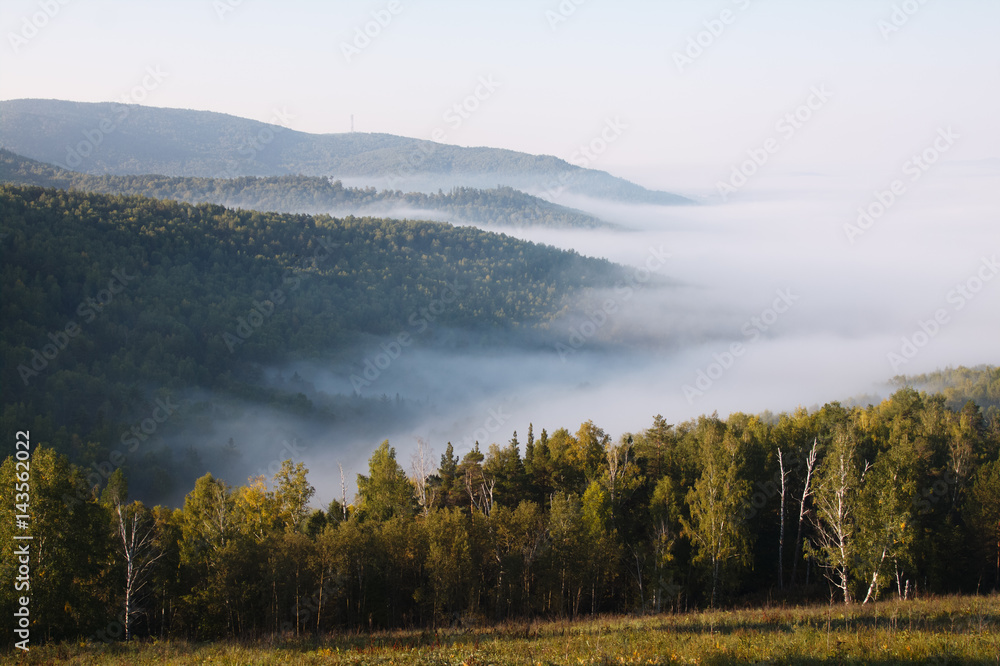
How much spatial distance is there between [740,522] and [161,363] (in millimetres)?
182947

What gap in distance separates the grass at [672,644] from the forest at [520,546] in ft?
19.4

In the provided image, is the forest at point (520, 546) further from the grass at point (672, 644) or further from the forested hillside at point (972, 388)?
the forested hillside at point (972, 388)

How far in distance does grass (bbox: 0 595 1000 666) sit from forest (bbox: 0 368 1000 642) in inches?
232

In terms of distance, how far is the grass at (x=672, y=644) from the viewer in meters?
15.1

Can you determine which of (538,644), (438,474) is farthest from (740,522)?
(438,474)

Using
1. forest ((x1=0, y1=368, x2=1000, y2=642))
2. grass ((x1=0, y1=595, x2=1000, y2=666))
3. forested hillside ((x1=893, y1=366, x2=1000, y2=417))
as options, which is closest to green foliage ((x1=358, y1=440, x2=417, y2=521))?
forest ((x1=0, y1=368, x2=1000, y2=642))

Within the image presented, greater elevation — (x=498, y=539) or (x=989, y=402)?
(x=989, y=402)

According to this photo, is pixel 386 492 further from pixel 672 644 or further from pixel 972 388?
pixel 972 388

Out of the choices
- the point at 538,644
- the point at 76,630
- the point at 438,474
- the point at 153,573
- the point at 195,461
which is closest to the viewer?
the point at 538,644

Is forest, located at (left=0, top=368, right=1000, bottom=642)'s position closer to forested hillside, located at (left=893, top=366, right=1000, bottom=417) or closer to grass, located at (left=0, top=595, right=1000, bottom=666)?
grass, located at (left=0, top=595, right=1000, bottom=666)

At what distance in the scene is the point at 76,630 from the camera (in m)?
26.5

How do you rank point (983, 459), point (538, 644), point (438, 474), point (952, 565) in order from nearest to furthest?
point (538, 644), point (952, 565), point (983, 459), point (438, 474)

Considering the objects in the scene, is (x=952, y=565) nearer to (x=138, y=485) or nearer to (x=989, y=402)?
(x=138, y=485)

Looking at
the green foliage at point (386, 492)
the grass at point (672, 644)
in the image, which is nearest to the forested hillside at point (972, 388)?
the green foliage at point (386, 492)
